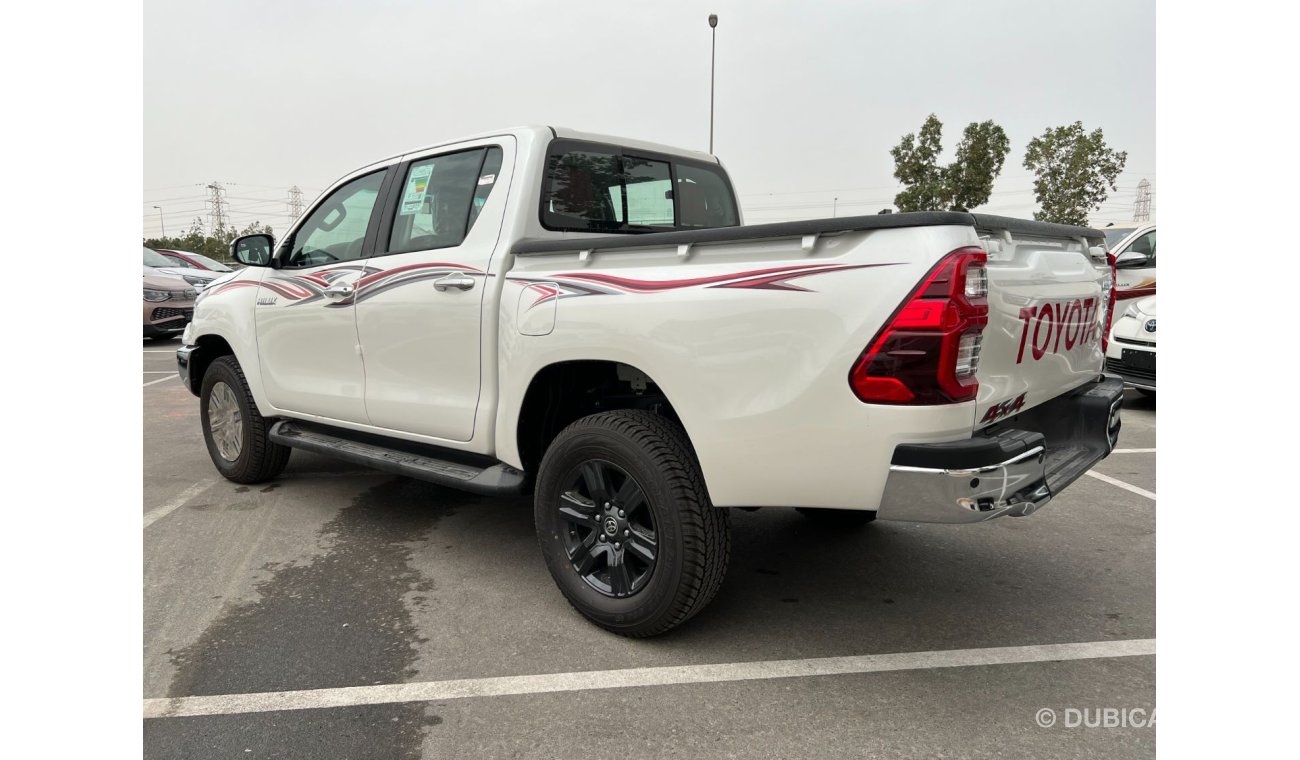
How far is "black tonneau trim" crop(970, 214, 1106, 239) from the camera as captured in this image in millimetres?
2531

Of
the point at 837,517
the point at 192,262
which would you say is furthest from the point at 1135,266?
the point at 192,262

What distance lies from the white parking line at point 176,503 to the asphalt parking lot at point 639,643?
0.02 meters

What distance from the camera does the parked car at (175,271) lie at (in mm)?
13762

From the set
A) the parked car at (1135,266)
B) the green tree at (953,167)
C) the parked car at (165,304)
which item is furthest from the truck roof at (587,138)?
the green tree at (953,167)

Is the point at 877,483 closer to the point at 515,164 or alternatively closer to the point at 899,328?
the point at 899,328

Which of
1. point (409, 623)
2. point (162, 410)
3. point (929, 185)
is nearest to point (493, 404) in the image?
point (409, 623)

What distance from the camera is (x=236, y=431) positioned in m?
5.17

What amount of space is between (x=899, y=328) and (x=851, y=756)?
120cm

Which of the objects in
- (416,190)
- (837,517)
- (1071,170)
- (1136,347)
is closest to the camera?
(416,190)

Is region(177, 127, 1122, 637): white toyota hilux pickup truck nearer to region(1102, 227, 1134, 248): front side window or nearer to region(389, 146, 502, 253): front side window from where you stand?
region(389, 146, 502, 253): front side window

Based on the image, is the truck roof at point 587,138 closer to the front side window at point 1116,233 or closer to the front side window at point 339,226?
the front side window at point 339,226

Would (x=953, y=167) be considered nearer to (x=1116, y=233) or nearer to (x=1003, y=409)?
(x=1116, y=233)

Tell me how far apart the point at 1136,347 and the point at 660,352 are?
659 centimetres

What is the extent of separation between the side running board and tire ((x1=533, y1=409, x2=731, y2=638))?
0.29 meters
